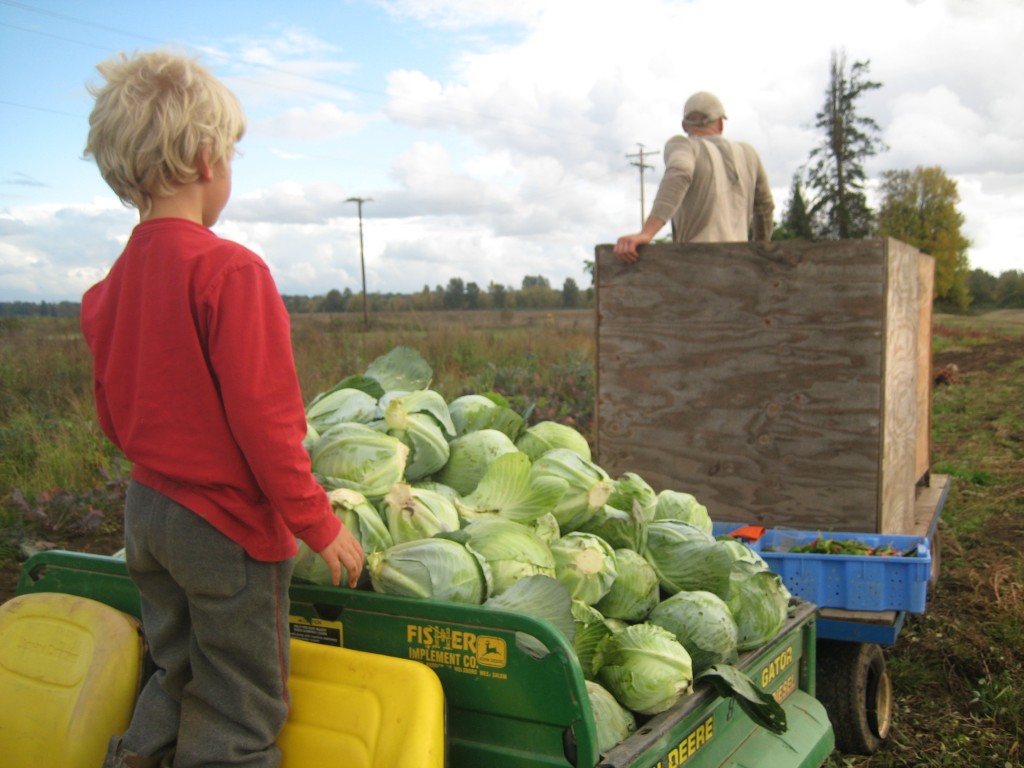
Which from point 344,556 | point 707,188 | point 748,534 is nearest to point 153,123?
point 344,556

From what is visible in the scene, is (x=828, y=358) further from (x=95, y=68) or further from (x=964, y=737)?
(x=95, y=68)

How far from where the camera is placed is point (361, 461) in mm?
2695

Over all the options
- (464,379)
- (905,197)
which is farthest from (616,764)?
(905,197)

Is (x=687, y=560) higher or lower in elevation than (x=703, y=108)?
lower

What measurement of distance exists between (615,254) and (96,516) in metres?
3.99

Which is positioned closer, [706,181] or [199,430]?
[199,430]

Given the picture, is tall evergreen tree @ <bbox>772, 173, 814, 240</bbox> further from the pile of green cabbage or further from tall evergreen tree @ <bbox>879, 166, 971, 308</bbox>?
the pile of green cabbage

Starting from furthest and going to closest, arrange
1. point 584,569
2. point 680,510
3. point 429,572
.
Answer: point 680,510 < point 584,569 < point 429,572

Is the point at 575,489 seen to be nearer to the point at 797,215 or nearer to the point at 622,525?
the point at 622,525

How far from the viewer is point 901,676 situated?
4.57m

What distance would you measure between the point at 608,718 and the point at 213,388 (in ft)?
4.30

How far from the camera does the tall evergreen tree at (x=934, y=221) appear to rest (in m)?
50.8

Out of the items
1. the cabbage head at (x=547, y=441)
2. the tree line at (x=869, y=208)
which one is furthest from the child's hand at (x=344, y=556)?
the tree line at (x=869, y=208)

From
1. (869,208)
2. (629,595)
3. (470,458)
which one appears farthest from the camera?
(869,208)
